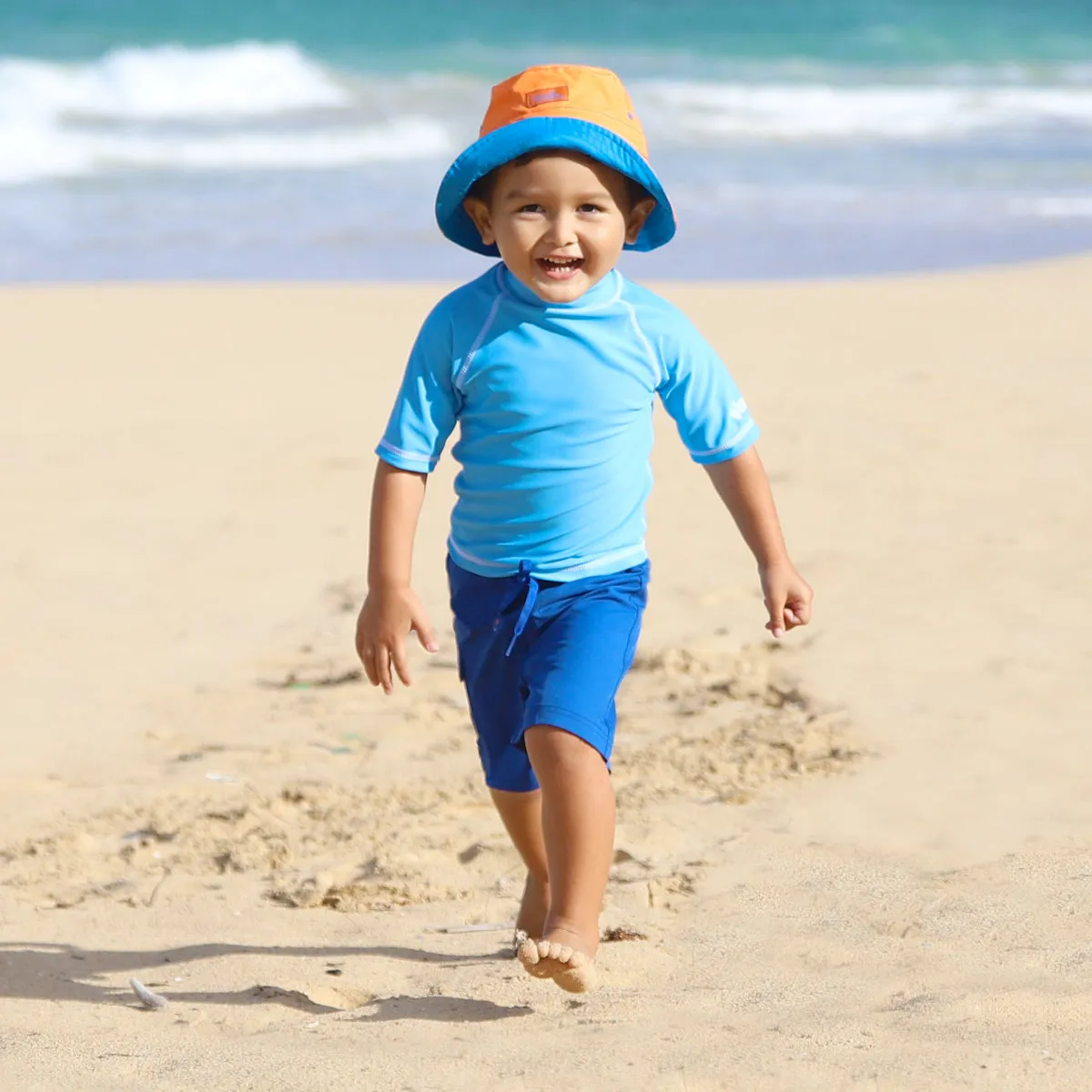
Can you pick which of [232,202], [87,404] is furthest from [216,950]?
[232,202]

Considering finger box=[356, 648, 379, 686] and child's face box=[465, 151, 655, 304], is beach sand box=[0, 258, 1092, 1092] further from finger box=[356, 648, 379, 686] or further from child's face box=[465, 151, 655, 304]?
child's face box=[465, 151, 655, 304]

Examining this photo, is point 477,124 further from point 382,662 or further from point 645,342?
point 382,662

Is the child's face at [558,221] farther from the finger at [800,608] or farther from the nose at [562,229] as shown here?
the finger at [800,608]

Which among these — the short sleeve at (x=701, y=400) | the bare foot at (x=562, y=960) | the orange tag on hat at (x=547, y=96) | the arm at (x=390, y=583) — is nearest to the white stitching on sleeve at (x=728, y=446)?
the short sleeve at (x=701, y=400)

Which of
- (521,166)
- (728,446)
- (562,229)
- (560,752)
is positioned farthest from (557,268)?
(560,752)

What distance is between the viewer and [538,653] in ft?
9.11

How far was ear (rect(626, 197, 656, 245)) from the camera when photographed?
2.78m

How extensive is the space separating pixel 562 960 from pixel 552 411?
88 cm

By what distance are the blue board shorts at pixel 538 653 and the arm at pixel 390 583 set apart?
0.17 metres

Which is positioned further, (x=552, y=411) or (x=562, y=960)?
(x=552, y=411)

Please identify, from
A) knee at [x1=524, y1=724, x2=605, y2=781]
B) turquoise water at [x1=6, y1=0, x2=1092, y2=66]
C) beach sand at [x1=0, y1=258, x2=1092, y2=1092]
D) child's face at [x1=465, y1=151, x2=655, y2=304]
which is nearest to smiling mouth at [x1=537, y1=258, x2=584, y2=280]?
child's face at [x1=465, y1=151, x2=655, y2=304]

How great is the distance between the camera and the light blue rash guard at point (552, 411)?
2.72 metres

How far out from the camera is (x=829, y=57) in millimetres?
29359

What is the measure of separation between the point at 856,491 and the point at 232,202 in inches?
352
